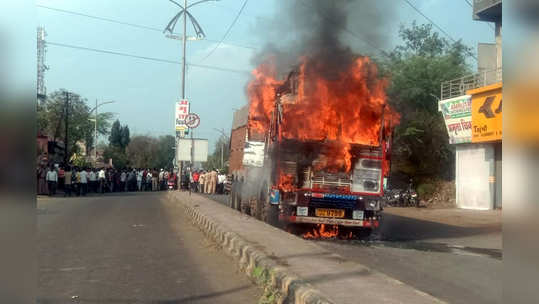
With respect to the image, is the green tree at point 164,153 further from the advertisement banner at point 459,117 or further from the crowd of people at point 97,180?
the advertisement banner at point 459,117

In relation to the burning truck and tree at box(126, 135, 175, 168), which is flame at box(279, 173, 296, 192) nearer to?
the burning truck

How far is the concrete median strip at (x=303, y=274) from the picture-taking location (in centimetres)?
549

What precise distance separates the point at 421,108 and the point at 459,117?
30.5 ft

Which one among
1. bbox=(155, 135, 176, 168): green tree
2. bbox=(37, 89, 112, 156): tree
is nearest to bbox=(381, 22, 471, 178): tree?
bbox=(37, 89, 112, 156): tree

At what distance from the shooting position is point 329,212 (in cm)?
1249

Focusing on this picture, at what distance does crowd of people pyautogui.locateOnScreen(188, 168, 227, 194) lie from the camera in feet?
119

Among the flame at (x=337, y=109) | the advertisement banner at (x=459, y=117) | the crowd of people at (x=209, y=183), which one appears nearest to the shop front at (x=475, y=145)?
the advertisement banner at (x=459, y=117)

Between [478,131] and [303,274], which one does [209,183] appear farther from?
[303,274]

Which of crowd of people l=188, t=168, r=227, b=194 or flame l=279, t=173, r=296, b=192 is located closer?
flame l=279, t=173, r=296, b=192

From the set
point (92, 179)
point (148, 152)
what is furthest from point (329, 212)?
point (148, 152)

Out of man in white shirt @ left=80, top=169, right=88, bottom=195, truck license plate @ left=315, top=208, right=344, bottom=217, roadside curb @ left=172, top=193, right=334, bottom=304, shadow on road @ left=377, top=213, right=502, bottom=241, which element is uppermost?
man in white shirt @ left=80, top=169, right=88, bottom=195

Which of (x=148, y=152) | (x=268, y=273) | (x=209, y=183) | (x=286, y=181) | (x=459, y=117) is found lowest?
(x=268, y=273)

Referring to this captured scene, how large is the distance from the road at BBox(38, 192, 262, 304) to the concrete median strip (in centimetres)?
30

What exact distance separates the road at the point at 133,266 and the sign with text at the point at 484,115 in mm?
13314
